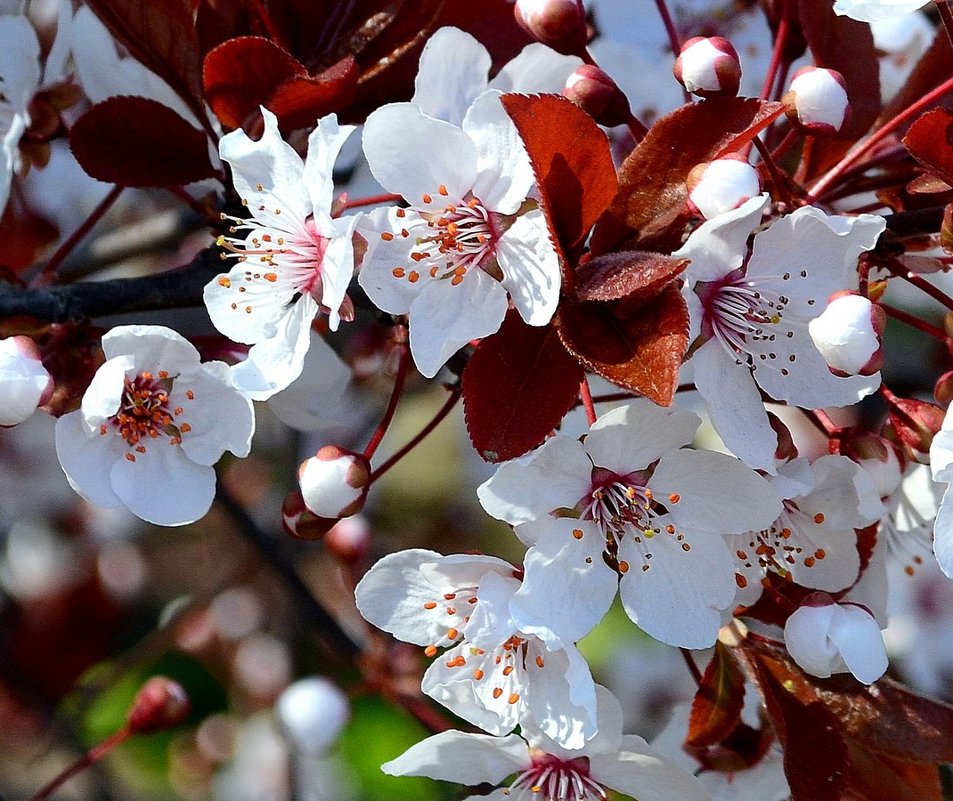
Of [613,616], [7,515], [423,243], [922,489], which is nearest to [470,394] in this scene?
[423,243]

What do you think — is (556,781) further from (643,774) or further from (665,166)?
(665,166)

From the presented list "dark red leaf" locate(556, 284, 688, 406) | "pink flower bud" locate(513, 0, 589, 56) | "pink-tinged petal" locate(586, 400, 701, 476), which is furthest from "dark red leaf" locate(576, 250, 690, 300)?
"pink flower bud" locate(513, 0, 589, 56)

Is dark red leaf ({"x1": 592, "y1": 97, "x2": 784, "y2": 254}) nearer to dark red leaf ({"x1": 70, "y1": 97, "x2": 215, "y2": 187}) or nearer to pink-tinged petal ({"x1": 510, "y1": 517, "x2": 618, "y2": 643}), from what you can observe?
pink-tinged petal ({"x1": 510, "y1": 517, "x2": 618, "y2": 643})

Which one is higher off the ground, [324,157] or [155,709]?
[324,157]

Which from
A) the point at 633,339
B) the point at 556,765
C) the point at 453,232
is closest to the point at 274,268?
the point at 453,232

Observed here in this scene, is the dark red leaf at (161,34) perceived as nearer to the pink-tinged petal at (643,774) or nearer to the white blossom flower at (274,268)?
the white blossom flower at (274,268)

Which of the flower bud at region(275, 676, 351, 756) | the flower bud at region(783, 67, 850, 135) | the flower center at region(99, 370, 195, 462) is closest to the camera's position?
the flower bud at region(783, 67, 850, 135)
